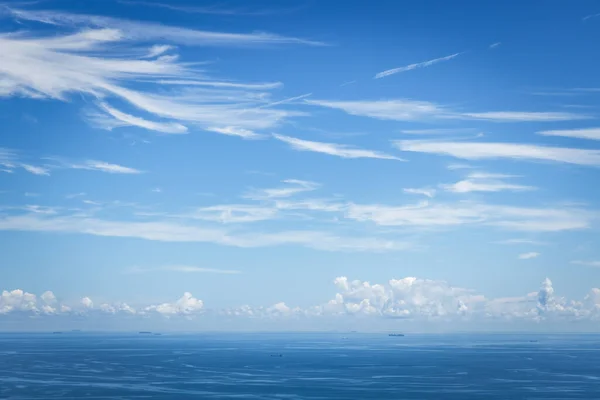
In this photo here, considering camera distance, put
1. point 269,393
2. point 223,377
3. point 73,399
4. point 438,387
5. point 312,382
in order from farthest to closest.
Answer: point 223,377 < point 312,382 < point 438,387 < point 269,393 < point 73,399

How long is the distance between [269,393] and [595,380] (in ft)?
324

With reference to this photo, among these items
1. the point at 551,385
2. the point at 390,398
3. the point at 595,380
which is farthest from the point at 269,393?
the point at 595,380

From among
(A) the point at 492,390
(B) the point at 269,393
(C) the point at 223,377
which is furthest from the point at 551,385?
(C) the point at 223,377

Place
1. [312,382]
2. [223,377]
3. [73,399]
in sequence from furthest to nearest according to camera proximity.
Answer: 1. [223,377]
2. [312,382]
3. [73,399]

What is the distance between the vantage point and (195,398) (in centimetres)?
14300

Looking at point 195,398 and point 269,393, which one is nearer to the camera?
point 195,398

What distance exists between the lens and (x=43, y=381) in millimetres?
173375

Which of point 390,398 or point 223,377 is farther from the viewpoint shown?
point 223,377

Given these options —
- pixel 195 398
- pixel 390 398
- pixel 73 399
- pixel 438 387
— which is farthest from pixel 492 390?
pixel 73 399

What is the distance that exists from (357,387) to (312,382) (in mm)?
17556

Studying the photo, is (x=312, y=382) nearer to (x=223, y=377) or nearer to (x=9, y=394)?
(x=223, y=377)

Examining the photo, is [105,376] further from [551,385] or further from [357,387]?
[551,385]

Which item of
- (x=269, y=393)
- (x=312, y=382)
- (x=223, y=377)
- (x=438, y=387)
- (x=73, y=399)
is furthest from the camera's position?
(x=223, y=377)

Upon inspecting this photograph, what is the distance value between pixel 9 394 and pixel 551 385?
134590 millimetres
